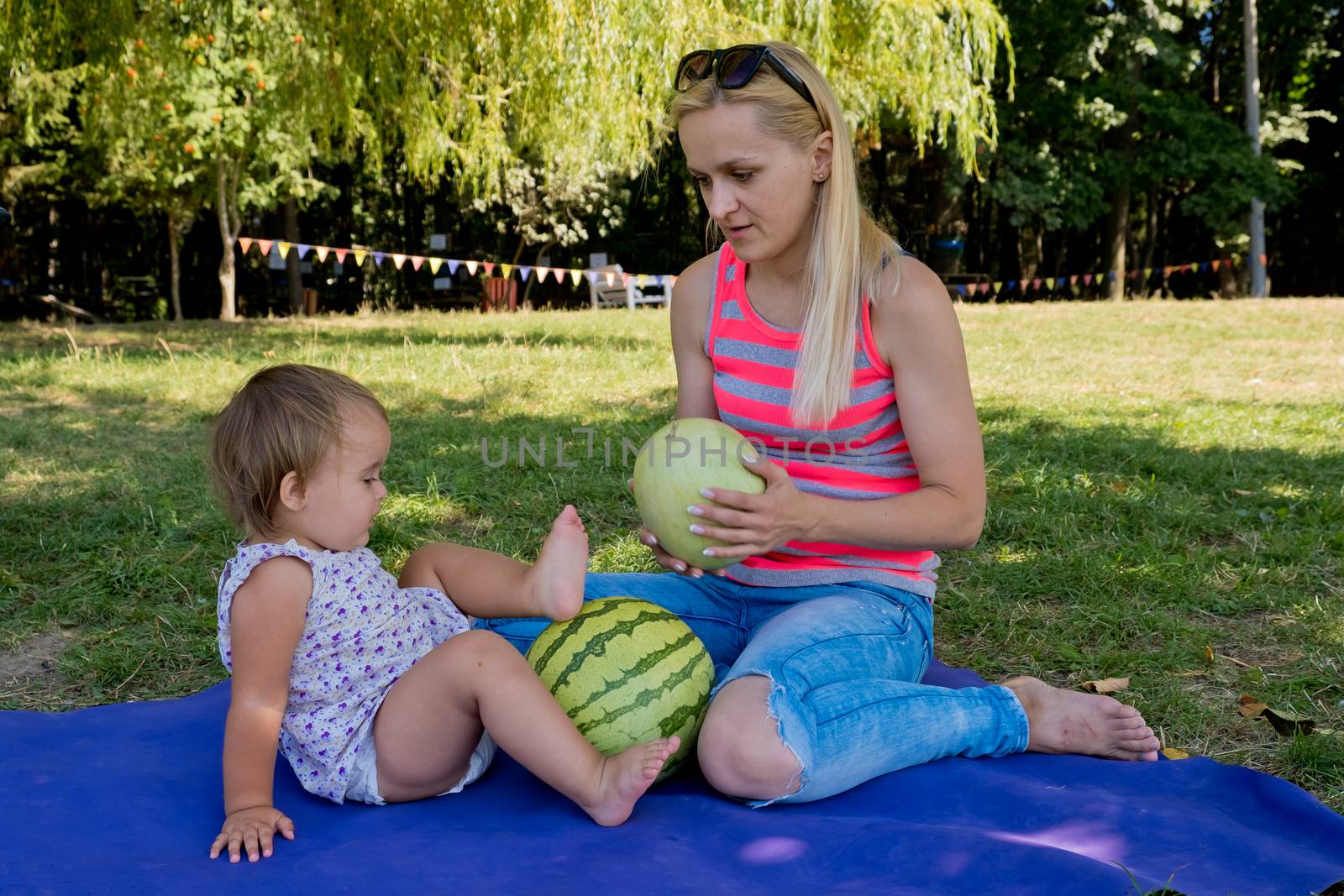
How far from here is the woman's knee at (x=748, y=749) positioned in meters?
2.57

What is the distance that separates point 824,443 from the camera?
10.3 ft

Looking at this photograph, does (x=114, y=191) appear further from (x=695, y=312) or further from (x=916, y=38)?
(x=695, y=312)

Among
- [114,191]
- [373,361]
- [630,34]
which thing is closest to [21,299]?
[114,191]

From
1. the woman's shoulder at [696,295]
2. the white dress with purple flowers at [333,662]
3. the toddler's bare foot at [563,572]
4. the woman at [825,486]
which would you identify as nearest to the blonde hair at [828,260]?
the woman at [825,486]

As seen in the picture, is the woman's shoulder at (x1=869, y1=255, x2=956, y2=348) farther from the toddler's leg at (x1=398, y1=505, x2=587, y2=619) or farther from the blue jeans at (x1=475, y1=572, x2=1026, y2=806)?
the toddler's leg at (x1=398, y1=505, x2=587, y2=619)

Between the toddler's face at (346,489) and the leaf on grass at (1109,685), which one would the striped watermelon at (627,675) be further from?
the leaf on grass at (1109,685)

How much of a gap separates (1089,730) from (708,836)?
1.11 m

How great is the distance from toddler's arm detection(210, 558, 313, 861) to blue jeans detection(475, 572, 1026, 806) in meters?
0.85

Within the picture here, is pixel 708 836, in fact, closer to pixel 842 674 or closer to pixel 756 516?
pixel 842 674

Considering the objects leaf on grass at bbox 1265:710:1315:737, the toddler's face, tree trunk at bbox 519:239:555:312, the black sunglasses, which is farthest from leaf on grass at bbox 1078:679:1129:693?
tree trunk at bbox 519:239:555:312

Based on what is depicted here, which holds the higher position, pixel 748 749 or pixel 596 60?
pixel 596 60

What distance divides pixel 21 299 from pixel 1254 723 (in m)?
22.9

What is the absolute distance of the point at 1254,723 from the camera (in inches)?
132

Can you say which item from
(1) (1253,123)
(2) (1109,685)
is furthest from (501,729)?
(1) (1253,123)
